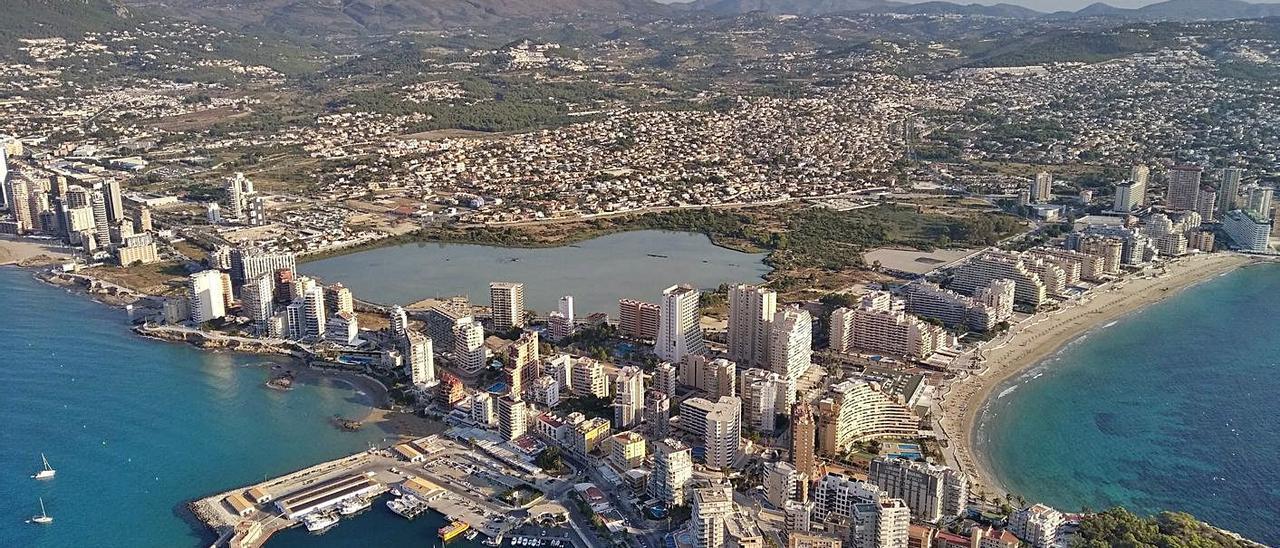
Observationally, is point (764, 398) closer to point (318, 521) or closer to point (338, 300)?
point (318, 521)

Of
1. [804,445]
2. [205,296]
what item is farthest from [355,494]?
[205,296]

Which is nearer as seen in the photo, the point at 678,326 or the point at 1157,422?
the point at 1157,422

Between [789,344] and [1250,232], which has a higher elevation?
[1250,232]

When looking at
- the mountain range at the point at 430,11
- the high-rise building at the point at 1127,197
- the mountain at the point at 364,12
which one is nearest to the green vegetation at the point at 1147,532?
the high-rise building at the point at 1127,197

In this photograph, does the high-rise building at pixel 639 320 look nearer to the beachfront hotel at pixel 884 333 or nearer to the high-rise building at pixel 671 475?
the beachfront hotel at pixel 884 333

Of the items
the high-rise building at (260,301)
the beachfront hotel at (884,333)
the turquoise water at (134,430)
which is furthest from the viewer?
the high-rise building at (260,301)

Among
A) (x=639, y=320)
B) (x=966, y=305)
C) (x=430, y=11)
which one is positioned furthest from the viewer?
(x=430, y=11)

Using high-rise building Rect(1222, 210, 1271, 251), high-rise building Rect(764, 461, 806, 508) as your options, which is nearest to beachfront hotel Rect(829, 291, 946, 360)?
high-rise building Rect(764, 461, 806, 508)
